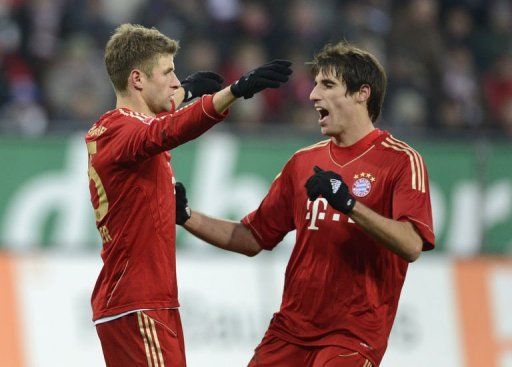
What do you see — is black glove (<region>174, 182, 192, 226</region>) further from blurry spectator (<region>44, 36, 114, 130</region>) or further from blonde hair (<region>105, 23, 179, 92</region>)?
blurry spectator (<region>44, 36, 114, 130</region>)

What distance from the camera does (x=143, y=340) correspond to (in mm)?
5586

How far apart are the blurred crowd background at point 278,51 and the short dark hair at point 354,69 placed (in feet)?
15.6

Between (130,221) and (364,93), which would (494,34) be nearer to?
(364,93)

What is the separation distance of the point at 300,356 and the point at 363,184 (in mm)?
951

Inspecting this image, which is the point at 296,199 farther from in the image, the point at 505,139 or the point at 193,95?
the point at 505,139

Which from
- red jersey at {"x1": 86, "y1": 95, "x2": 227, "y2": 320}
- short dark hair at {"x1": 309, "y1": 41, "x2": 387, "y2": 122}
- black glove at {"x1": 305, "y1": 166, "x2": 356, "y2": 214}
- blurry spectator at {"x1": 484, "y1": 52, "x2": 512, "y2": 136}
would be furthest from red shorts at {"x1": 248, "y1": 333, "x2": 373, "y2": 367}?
blurry spectator at {"x1": 484, "y1": 52, "x2": 512, "y2": 136}

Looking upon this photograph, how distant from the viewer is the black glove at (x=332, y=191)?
18.0 ft

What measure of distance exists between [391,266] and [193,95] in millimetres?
1540

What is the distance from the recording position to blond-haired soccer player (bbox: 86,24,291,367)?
5.59 m

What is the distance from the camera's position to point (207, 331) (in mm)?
9422

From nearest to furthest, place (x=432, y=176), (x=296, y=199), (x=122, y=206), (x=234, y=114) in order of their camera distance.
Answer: (x=122, y=206)
(x=296, y=199)
(x=432, y=176)
(x=234, y=114)

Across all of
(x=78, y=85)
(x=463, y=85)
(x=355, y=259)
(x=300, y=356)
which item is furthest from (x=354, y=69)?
(x=463, y=85)

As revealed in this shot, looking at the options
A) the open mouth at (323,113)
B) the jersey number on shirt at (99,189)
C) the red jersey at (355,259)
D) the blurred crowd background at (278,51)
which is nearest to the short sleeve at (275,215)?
the red jersey at (355,259)

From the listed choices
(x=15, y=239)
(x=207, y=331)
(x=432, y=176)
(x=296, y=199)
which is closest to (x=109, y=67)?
(x=296, y=199)
